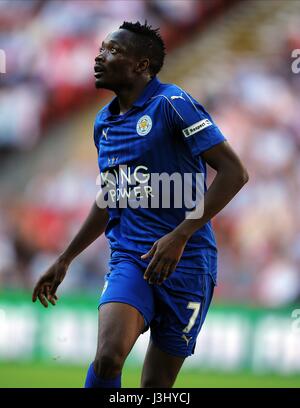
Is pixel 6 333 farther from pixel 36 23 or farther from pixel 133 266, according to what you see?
pixel 133 266

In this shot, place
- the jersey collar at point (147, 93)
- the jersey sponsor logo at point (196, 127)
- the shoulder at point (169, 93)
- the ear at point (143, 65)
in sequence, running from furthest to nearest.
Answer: the ear at point (143, 65)
the jersey collar at point (147, 93)
the shoulder at point (169, 93)
the jersey sponsor logo at point (196, 127)

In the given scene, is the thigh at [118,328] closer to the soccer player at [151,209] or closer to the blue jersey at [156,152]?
the soccer player at [151,209]

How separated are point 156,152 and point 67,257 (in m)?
0.78

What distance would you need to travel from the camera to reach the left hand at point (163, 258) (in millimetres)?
3750

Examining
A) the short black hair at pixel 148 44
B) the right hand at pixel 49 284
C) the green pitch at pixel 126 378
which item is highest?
the short black hair at pixel 148 44

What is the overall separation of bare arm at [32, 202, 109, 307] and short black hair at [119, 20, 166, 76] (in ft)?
2.66

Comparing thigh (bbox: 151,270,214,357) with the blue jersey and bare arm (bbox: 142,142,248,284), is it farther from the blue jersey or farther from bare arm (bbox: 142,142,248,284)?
bare arm (bbox: 142,142,248,284)

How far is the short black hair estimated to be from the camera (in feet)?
14.3

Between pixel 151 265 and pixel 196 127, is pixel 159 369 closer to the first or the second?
pixel 151 265

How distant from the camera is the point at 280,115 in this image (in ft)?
31.3

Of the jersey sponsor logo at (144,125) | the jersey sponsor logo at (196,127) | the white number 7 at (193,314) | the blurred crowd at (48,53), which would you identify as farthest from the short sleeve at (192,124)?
the blurred crowd at (48,53)

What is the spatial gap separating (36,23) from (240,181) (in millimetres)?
6309

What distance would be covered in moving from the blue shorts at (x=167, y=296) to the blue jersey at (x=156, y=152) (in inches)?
2.9

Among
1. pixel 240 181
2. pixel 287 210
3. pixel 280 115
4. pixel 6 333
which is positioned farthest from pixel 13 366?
pixel 240 181
